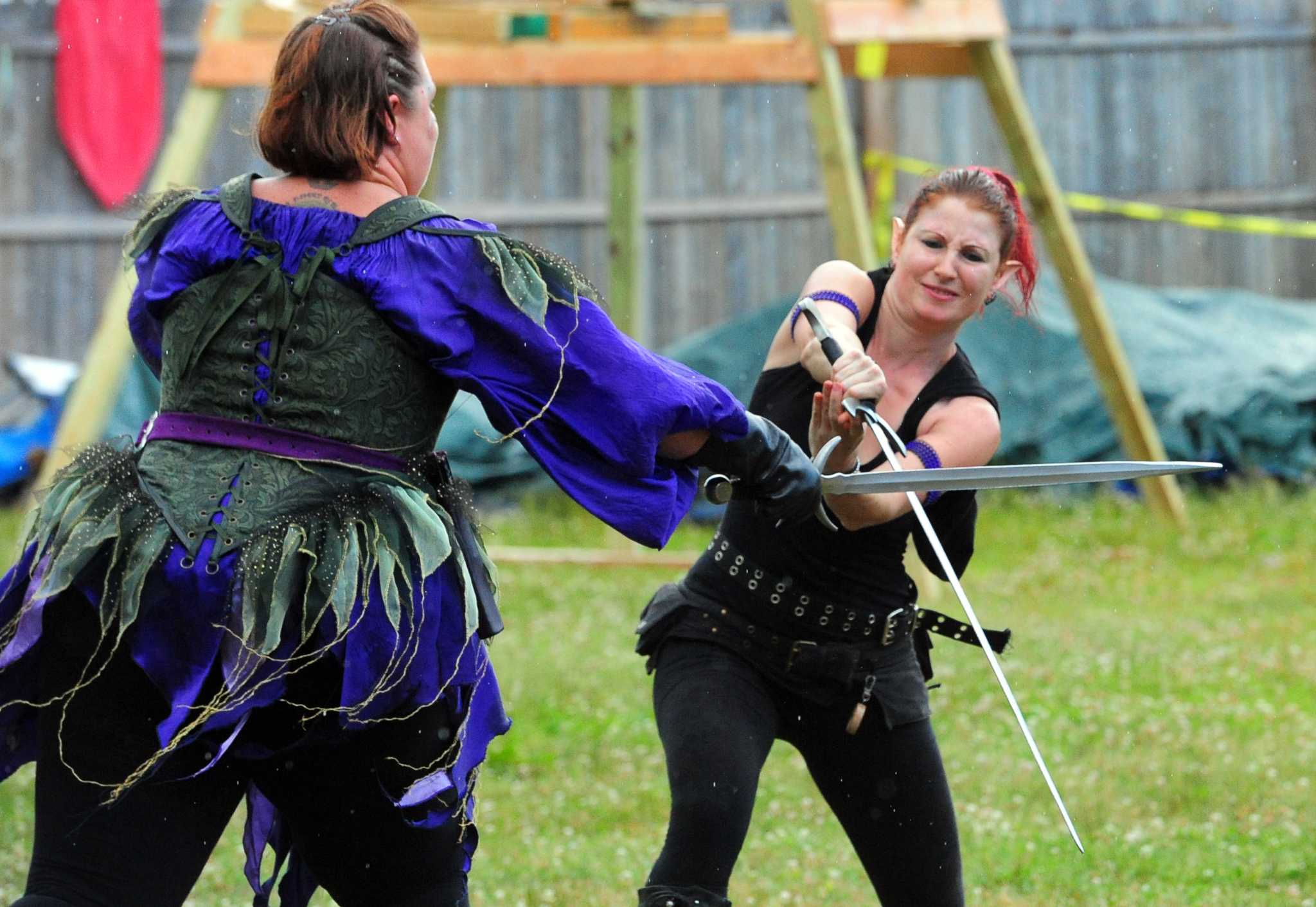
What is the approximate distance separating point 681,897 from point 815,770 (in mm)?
404

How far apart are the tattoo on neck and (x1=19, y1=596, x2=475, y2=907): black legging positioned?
0.64 meters

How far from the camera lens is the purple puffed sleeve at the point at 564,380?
2391 mm

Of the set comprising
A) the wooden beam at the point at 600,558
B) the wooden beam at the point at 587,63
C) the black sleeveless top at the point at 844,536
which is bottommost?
the wooden beam at the point at 600,558

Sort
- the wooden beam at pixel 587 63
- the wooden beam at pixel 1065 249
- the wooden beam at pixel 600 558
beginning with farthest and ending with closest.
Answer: the wooden beam at pixel 600 558 < the wooden beam at pixel 1065 249 < the wooden beam at pixel 587 63

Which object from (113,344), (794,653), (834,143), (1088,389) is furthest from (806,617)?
(1088,389)

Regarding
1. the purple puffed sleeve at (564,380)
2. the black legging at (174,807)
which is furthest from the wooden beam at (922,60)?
the black legging at (174,807)

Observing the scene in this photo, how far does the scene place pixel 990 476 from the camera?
2.68 m

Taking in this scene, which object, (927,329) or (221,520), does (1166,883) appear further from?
(221,520)

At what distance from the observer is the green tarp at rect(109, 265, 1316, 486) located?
31.6 feet

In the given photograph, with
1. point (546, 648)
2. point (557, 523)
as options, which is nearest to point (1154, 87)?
point (557, 523)

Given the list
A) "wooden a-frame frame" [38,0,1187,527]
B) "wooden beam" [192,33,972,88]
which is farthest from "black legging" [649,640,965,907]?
"wooden beam" [192,33,972,88]

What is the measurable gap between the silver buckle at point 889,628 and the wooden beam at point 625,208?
465 centimetres

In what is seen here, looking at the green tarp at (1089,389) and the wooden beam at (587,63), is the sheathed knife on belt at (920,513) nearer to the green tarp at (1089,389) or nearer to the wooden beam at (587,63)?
the wooden beam at (587,63)

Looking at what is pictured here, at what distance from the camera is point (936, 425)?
3090 millimetres
